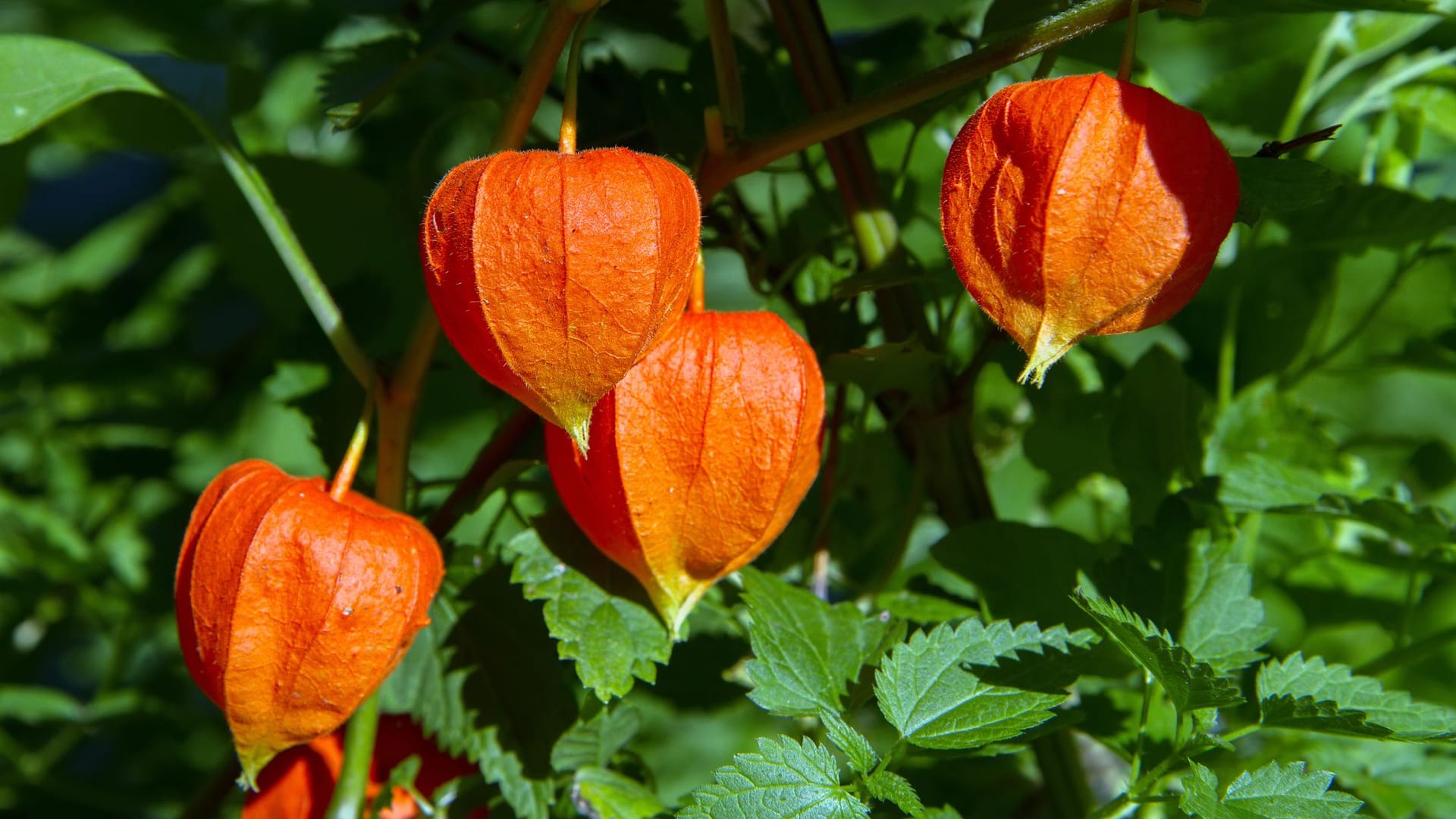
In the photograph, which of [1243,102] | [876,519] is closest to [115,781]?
[876,519]

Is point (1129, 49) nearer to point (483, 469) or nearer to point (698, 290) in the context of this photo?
point (698, 290)

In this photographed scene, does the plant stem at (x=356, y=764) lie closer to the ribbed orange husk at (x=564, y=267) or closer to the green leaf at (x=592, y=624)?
the green leaf at (x=592, y=624)

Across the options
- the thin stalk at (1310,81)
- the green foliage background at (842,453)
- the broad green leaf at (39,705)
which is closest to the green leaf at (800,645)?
the green foliage background at (842,453)

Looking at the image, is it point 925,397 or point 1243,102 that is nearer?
point 925,397

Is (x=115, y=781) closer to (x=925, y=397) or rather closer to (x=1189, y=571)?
(x=925, y=397)

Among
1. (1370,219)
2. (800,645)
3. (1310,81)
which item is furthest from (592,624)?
(1310,81)

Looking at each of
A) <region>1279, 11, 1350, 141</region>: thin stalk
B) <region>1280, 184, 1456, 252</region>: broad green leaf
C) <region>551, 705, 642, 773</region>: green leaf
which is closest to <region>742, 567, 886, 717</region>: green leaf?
<region>551, 705, 642, 773</region>: green leaf

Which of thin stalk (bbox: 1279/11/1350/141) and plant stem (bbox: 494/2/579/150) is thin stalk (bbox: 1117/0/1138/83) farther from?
thin stalk (bbox: 1279/11/1350/141)
